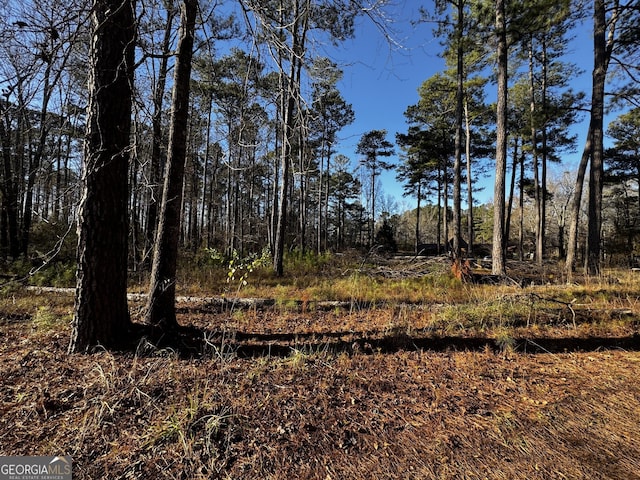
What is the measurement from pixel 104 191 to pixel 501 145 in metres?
8.40

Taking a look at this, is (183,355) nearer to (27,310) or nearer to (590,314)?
(27,310)

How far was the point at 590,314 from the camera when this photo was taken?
13.6 feet

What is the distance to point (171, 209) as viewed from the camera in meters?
3.58

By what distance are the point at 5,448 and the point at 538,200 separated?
59.6 ft

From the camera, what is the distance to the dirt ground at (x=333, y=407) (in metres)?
1.57

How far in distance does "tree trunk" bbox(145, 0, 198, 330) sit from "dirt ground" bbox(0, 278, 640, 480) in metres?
0.49

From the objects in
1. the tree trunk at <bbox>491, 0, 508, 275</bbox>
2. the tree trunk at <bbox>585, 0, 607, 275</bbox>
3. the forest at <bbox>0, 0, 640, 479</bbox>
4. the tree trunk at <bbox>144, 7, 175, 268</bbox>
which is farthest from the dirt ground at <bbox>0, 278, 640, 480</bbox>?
the tree trunk at <bbox>585, 0, 607, 275</bbox>

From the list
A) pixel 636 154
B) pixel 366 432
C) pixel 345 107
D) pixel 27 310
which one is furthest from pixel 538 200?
pixel 27 310

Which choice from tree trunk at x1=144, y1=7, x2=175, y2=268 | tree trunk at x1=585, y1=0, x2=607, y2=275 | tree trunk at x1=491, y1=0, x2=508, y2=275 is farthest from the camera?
tree trunk at x1=585, y1=0, x2=607, y2=275

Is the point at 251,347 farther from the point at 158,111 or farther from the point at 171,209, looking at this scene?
the point at 158,111

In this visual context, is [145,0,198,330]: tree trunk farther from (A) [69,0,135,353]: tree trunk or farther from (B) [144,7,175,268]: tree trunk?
(A) [69,0,135,353]: tree trunk

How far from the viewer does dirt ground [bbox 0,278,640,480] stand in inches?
61.9

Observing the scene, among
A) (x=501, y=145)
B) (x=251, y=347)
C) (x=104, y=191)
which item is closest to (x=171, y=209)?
(x=104, y=191)

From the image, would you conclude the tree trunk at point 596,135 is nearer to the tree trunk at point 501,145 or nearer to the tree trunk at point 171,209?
the tree trunk at point 501,145
